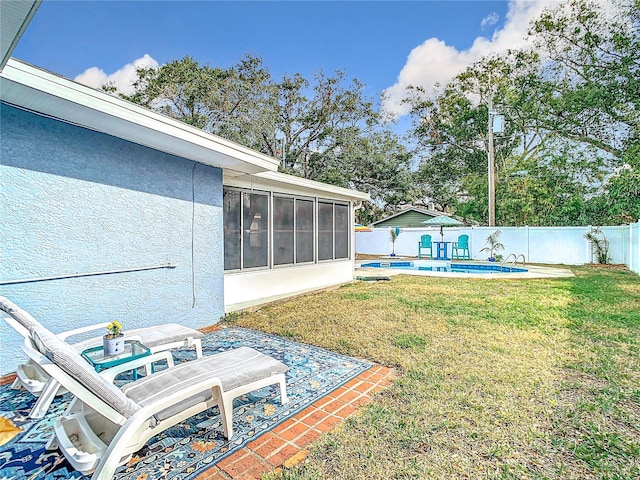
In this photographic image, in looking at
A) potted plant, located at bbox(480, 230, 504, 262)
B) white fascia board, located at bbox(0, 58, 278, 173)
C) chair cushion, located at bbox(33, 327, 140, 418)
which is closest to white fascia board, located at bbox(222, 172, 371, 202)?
white fascia board, located at bbox(0, 58, 278, 173)

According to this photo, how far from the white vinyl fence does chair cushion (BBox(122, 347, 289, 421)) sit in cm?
1438

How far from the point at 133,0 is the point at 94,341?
11883mm

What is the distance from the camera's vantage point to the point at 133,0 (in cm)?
1105

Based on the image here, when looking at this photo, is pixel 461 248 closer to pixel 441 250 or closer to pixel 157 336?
pixel 441 250

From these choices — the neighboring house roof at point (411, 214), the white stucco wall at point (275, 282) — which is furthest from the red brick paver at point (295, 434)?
the neighboring house roof at point (411, 214)

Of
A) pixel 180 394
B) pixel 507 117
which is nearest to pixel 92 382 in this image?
pixel 180 394

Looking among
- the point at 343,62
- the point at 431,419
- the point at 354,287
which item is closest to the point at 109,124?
the point at 431,419

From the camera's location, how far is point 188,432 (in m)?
3.04

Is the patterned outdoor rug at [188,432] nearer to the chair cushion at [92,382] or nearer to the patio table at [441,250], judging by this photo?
the chair cushion at [92,382]

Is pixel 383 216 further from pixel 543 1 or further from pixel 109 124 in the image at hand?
pixel 109 124

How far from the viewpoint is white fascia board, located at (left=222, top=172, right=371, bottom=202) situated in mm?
7324

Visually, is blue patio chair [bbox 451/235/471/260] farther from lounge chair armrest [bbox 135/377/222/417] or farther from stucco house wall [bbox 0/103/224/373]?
lounge chair armrest [bbox 135/377/222/417]

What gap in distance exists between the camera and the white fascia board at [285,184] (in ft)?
24.0

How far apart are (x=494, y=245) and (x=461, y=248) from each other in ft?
5.87
